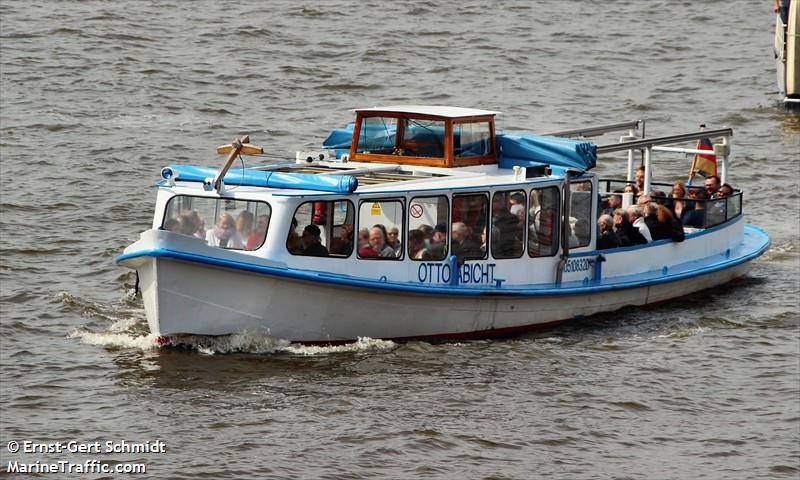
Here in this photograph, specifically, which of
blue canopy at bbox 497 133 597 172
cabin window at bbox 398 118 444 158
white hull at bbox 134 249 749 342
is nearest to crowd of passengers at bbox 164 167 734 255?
blue canopy at bbox 497 133 597 172

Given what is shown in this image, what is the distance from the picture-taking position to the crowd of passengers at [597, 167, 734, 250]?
778 inches

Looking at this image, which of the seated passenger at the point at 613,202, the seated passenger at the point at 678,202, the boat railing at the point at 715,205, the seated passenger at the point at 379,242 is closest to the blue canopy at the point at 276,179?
the seated passenger at the point at 379,242

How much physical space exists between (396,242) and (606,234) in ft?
12.4

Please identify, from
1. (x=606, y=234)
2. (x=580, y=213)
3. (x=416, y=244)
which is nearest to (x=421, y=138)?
(x=416, y=244)

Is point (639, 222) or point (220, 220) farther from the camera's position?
point (639, 222)

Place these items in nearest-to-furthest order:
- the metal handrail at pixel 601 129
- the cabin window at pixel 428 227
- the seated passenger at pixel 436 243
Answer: the cabin window at pixel 428 227 < the seated passenger at pixel 436 243 < the metal handrail at pixel 601 129

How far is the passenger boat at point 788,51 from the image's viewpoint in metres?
35.3

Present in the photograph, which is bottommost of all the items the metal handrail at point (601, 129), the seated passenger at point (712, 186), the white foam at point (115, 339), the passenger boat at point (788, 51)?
the white foam at point (115, 339)

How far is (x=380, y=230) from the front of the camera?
56.0ft

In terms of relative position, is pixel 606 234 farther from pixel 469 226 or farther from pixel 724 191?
pixel 724 191

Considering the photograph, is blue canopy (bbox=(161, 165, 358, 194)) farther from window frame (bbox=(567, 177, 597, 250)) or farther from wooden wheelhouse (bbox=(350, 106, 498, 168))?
window frame (bbox=(567, 177, 597, 250))

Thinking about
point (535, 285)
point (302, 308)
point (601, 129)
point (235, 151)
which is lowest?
point (535, 285)

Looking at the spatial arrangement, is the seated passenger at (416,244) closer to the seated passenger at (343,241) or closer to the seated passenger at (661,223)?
the seated passenger at (343,241)

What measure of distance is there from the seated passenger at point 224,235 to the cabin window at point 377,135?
316 centimetres
